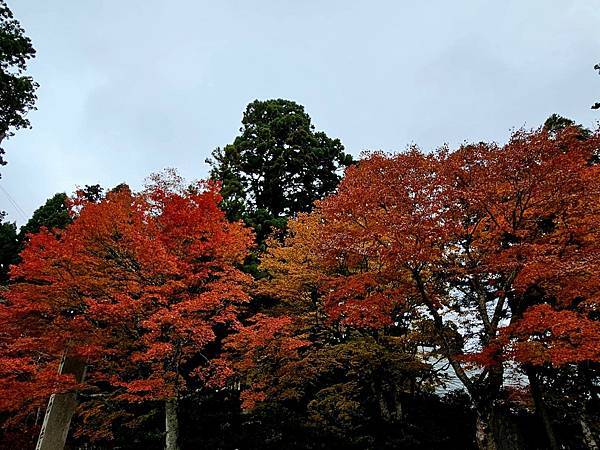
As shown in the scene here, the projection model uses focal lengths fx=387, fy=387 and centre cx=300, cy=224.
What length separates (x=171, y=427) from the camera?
11.3m

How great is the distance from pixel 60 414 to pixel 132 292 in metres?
3.22

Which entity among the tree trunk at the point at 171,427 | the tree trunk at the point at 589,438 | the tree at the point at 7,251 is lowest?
the tree trunk at the point at 589,438

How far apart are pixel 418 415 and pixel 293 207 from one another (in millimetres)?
13520

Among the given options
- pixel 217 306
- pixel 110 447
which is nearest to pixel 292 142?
pixel 217 306

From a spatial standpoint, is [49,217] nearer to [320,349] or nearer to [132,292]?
[132,292]

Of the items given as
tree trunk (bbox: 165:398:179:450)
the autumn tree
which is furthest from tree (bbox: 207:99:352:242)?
tree trunk (bbox: 165:398:179:450)

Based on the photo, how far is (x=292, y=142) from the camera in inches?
980

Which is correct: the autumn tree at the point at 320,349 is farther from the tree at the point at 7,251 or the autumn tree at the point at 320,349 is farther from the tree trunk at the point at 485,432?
the tree at the point at 7,251

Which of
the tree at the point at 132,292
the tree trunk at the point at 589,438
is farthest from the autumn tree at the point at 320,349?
the tree trunk at the point at 589,438

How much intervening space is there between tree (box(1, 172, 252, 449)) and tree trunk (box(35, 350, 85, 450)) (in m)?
0.30

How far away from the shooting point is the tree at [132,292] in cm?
1041

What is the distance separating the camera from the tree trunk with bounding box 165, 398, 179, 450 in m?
11.0

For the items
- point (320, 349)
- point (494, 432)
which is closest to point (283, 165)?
point (320, 349)

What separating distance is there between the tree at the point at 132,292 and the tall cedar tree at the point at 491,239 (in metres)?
3.72
